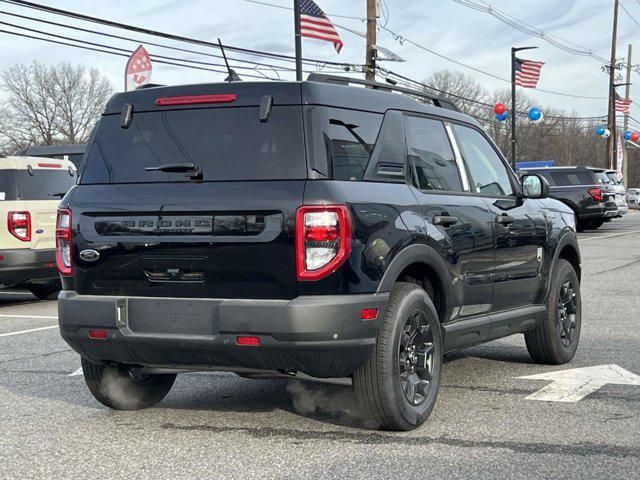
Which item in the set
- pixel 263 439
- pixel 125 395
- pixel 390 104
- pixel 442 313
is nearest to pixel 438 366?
pixel 442 313

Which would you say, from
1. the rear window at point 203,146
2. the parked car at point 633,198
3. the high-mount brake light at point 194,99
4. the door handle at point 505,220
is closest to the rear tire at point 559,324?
the door handle at point 505,220

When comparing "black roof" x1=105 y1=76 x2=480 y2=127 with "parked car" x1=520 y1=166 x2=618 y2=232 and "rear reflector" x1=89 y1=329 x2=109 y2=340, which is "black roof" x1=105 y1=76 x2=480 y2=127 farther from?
"parked car" x1=520 y1=166 x2=618 y2=232

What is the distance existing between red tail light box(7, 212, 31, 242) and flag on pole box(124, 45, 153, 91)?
20.5 feet

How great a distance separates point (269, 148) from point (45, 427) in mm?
2124

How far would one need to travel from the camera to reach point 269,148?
15.9 feet

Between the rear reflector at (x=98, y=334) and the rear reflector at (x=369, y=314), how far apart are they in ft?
4.57

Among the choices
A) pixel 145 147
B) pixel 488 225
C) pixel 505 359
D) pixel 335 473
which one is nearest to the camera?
pixel 335 473

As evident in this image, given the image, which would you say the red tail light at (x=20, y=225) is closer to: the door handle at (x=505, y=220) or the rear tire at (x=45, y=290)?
the rear tire at (x=45, y=290)

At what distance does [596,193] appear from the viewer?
27.6 metres

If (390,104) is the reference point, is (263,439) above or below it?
below

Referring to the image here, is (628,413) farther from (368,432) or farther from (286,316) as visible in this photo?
(286,316)

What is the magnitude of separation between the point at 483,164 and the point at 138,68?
490 inches

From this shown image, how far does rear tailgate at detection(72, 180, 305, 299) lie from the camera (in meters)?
4.63

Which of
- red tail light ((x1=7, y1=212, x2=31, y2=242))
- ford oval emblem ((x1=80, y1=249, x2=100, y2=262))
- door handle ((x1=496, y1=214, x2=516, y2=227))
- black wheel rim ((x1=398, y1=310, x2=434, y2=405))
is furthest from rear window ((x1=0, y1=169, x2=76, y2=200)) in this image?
black wheel rim ((x1=398, y1=310, x2=434, y2=405))
